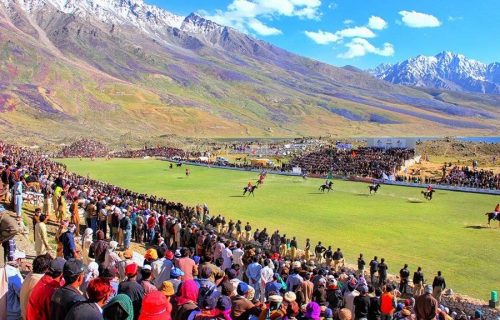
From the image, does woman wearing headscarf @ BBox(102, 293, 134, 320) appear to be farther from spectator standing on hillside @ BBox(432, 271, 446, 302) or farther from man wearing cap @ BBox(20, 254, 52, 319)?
spectator standing on hillside @ BBox(432, 271, 446, 302)

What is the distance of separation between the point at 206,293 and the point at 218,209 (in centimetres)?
3041

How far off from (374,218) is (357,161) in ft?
129

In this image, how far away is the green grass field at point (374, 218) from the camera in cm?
2411

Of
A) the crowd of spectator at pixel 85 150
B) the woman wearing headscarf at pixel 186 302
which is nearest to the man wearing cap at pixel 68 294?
the woman wearing headscarf at pixel 186 302

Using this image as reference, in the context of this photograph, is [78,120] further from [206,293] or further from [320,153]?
[206,293]

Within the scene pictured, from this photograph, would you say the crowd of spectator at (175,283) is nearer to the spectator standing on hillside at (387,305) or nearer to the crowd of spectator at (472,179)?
the spectator standing on hillside at (387,305)

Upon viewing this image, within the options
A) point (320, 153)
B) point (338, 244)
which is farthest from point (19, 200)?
point (320, 153)

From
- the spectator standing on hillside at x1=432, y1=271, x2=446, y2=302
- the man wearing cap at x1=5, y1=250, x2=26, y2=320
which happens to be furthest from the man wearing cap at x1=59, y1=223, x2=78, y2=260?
the spectator standing on hillside at x1=432, y1=271, x2=446, y2=302

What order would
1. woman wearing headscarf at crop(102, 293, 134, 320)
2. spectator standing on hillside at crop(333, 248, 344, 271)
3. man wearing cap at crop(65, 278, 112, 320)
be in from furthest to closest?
1. spectator standing on hillside at crop(333, 248, 344, 271)
2. woman wearing headscarf at crop(102, 293, 134, 320)
3. man wearing cap at crop(65, 278, 112, 320)

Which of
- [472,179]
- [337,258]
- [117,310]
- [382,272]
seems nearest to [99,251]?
[117,310]

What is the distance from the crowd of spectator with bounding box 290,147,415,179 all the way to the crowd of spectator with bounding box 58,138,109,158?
147ft

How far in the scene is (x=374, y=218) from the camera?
118 feet

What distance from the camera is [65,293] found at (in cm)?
714

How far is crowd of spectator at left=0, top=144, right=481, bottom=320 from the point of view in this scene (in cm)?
738
